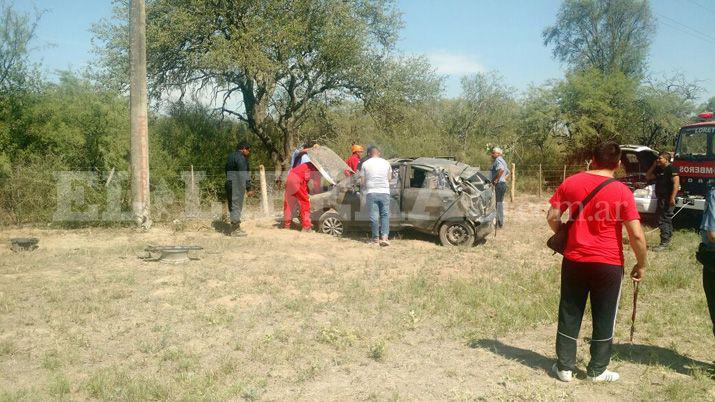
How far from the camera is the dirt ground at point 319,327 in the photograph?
4.47 metres

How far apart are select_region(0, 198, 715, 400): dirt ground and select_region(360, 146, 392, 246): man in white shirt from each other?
64 cm

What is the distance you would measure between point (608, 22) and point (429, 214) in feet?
101

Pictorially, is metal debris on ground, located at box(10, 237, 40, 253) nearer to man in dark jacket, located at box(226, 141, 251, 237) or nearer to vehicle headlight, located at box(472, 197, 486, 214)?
man in dark jacket, located at box(226, 141, 251, 237)

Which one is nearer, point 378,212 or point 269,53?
point 378,212

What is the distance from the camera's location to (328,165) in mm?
11961

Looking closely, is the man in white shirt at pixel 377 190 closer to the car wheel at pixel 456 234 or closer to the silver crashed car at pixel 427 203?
the silver crashed car at pixel 427 203

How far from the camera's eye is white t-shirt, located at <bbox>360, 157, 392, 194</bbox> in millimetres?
9922

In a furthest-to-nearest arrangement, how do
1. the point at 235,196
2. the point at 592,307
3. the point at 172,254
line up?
the point at 235,196
the point at 172,254
the point at 592,307

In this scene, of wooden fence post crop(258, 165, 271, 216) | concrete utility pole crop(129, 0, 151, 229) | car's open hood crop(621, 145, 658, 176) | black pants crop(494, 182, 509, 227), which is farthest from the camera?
car's open hood crop(621, 145, 658, 176)

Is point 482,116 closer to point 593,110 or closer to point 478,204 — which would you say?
point 593,110

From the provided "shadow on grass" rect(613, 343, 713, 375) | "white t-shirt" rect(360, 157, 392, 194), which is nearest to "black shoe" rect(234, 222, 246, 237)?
"white t-shirt" rect(360, 157, 392, 194)

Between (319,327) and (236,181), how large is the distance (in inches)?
218

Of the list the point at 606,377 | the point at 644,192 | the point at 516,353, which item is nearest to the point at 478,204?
the point at 516,353

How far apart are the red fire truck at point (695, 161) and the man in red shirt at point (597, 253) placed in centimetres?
912
